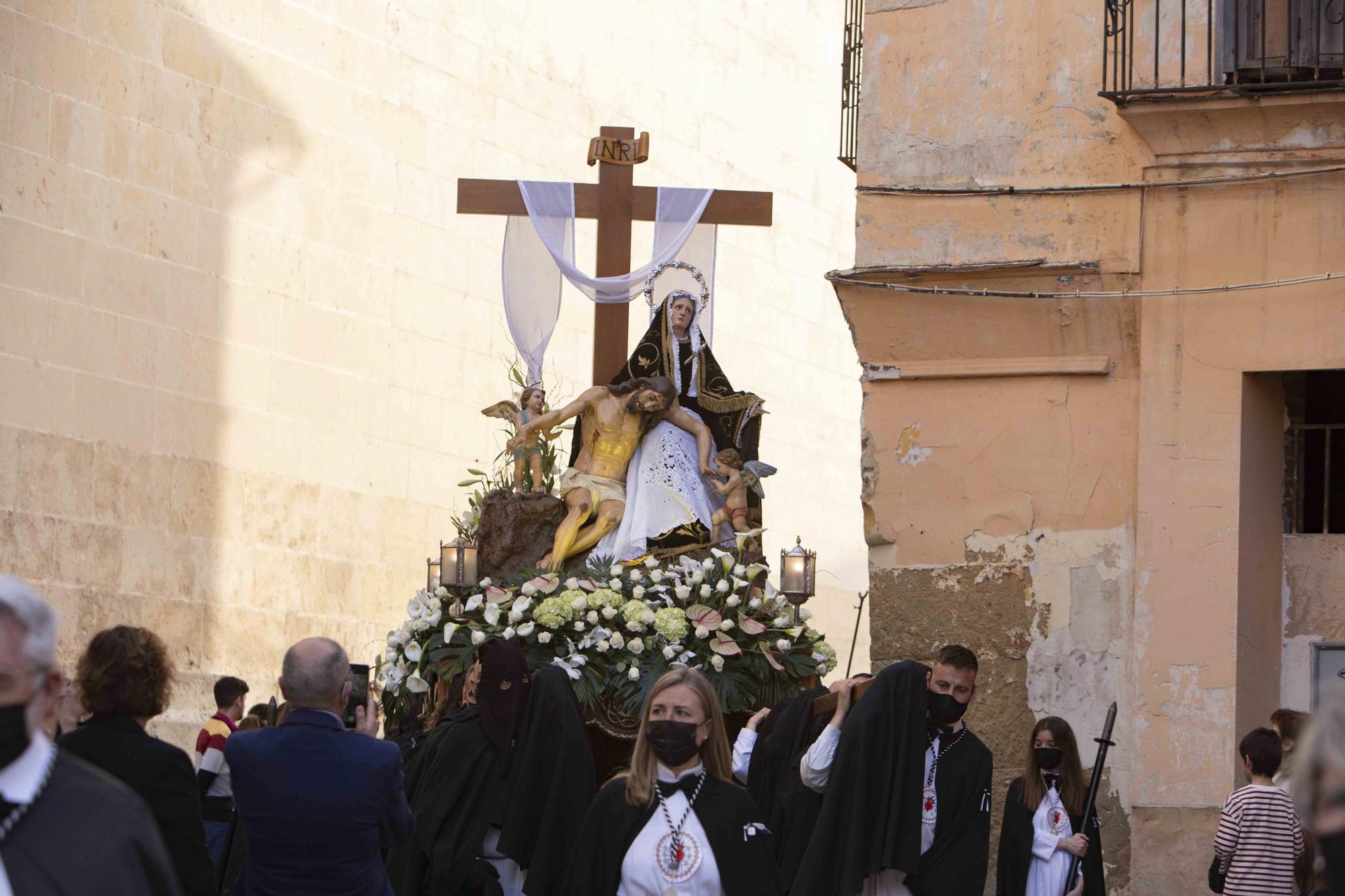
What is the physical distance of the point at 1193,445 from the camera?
1001 cm

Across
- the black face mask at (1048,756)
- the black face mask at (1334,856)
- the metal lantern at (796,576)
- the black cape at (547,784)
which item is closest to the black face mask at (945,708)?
the black face mask at (1048,756)

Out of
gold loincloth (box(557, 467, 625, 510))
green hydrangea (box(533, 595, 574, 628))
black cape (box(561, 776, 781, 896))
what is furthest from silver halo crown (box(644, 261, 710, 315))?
black cape (box(561, 776, 781, 896))

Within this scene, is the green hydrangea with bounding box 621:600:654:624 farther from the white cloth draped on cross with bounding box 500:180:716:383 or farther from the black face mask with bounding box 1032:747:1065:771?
the white cloth draped on cross with bounding box 500:180:716:383

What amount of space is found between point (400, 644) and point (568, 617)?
1.08 metres

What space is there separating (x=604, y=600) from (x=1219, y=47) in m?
4.03

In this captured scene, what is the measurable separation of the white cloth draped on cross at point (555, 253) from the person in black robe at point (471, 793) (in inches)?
192

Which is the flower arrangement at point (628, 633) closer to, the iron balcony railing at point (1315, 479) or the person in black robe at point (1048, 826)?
the person in black robe at point (1048, 826)

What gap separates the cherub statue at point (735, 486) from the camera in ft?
37.2

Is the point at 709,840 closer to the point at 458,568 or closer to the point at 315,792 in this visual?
the point at 315,792

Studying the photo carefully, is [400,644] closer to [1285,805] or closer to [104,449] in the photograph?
[1285,805]

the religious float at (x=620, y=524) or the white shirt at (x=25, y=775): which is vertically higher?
the religious float at (x=620, y=524)

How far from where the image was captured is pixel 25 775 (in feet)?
10.6

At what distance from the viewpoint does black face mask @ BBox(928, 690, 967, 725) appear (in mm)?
6875

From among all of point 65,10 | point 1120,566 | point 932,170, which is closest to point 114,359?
point 65,10
